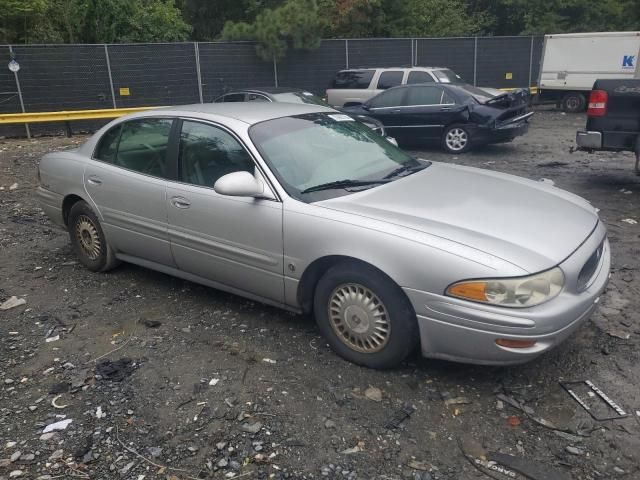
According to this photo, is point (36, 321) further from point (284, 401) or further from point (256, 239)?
point (284, 401)

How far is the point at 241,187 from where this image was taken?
375 cm

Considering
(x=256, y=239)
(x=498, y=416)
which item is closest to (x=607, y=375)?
(x=498, y=416)

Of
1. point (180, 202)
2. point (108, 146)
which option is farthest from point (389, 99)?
point (180, 202)

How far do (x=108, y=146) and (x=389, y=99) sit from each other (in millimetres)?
8000

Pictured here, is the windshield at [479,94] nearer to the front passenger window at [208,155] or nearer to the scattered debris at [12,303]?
the front passenger window at [208,155]

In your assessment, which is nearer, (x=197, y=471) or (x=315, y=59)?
(x=197, y=471)

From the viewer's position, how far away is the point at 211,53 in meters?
17.4

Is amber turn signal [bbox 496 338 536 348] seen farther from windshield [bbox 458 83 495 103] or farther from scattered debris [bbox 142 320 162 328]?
windshield [bbox 458 83 495 103]

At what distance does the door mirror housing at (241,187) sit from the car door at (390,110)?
28.1ft

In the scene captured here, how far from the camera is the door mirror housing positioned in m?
3.74

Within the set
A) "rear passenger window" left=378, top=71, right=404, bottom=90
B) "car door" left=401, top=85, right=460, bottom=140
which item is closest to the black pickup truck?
→ "car door" left=401, top=85, right=460, bottom=140

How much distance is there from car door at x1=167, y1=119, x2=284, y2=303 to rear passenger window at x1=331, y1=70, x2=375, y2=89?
1139 centimetres

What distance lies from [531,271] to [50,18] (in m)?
19.0

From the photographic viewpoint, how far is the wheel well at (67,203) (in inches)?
210
